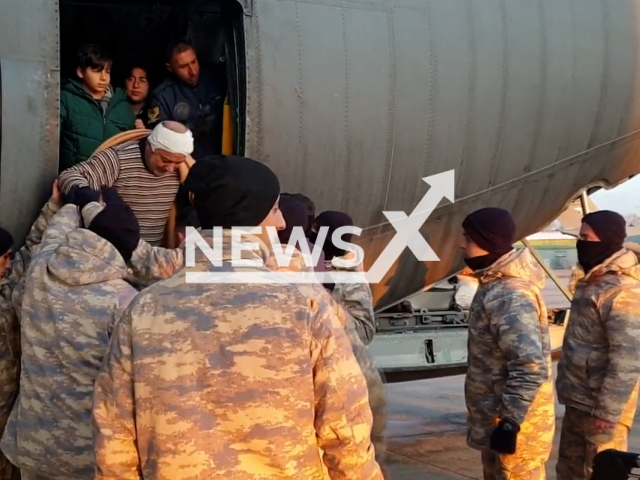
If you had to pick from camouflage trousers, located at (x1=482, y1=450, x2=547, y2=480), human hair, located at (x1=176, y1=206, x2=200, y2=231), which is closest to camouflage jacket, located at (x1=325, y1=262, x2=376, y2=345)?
human hair, located at (x1=176, y1=206, x2=200, y2=231)

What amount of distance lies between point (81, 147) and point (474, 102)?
7.19 ft

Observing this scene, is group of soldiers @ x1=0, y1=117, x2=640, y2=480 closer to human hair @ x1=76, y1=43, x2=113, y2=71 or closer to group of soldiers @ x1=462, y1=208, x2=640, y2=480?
group of soldiers @ x1=462, y1=208, x2=640, y2=480

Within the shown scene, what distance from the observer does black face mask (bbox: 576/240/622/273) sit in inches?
177

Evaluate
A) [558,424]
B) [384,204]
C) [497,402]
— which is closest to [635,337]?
[497,402]

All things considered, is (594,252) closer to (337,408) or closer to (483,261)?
(483,261)

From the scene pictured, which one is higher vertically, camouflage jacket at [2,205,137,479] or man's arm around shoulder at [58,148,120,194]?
man's arm around shoulder at [58,148,120,194]

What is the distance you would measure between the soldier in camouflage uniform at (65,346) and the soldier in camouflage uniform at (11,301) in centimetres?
62

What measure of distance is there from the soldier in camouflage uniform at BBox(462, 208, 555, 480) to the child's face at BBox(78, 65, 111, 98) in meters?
1.90

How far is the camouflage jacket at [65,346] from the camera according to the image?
339 centimetres

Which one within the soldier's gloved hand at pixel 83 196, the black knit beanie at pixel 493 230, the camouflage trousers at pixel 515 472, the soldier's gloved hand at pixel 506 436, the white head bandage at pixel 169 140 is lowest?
the camouflage trousers at pixel 515 472

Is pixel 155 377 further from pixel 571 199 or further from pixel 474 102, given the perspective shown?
pixel 571 199

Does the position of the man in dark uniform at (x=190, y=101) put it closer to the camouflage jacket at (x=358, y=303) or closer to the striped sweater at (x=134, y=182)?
the striped sweater at (x=134, y=182)

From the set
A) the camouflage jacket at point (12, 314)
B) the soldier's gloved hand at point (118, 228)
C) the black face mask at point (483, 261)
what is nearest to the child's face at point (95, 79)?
the camouflage jacket at point (12, 314)

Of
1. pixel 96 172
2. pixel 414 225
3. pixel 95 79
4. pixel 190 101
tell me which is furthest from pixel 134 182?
pixel 414 225
